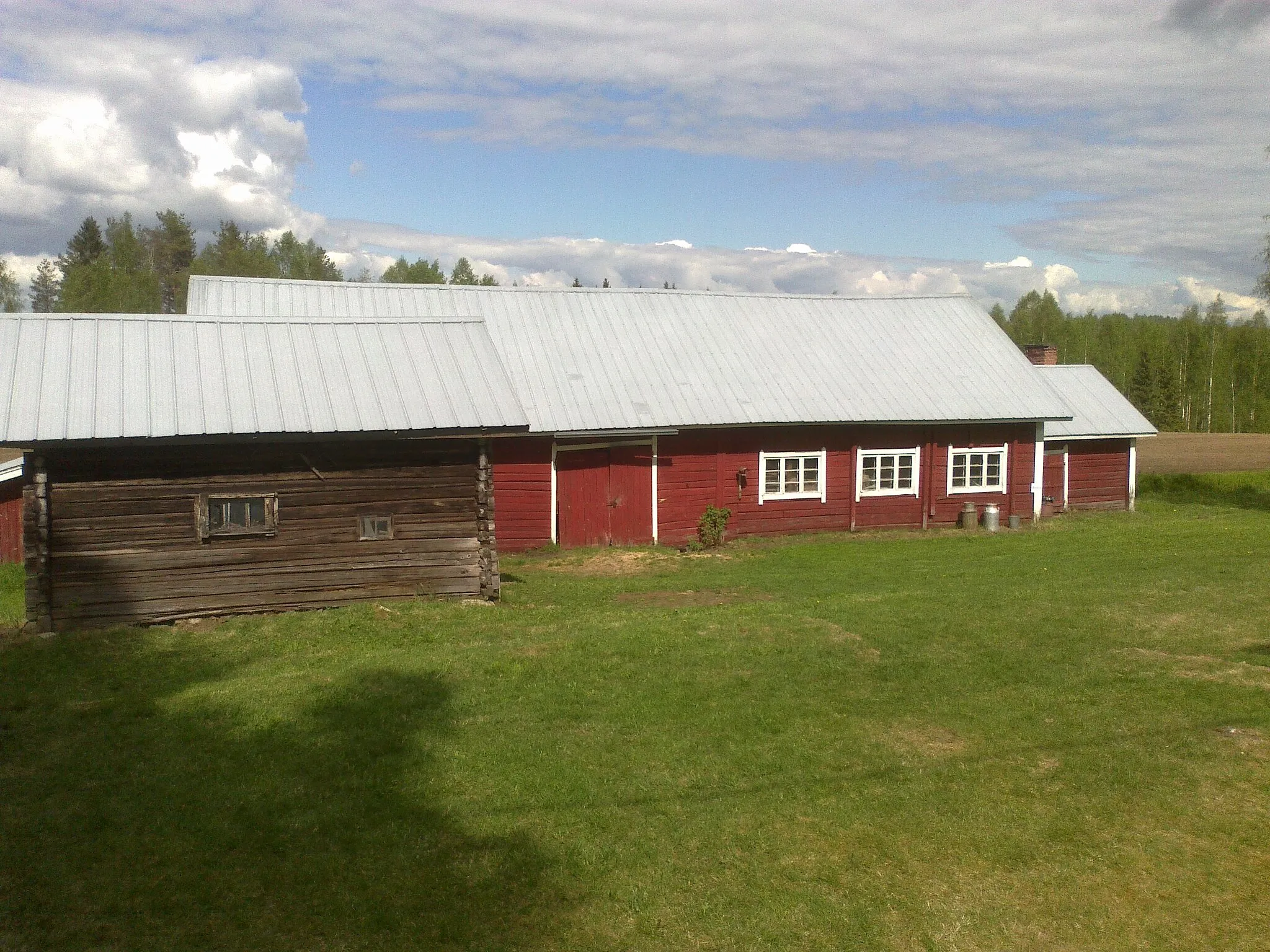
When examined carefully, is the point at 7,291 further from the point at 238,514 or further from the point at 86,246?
the point at 238,514

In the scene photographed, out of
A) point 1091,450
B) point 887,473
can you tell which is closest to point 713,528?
point 887,473

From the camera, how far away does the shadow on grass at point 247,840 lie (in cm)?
684

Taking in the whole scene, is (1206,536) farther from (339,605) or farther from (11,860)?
(11,860)

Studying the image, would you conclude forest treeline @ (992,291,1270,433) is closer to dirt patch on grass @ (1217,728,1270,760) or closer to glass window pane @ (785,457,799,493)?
glass window pane @ (785,457,799,493)

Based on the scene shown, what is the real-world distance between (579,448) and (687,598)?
6.39 m

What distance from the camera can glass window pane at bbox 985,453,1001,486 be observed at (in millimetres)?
27359

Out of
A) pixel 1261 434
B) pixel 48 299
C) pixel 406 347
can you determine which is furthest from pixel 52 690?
pixel 48 299

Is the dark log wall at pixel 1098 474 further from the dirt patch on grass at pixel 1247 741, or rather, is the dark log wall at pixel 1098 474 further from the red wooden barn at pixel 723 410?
the dirt patch on grass at pixel 1247 741

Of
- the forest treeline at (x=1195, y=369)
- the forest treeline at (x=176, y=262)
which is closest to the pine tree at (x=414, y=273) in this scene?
the forest treeline at (x=176, y=262)

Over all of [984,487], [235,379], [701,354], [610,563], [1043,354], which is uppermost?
[1043,354]

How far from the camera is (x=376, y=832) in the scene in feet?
26.6

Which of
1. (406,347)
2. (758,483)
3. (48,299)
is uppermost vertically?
(48,299)

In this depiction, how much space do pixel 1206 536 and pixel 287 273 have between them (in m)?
77.4

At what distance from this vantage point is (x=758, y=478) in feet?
82.2
